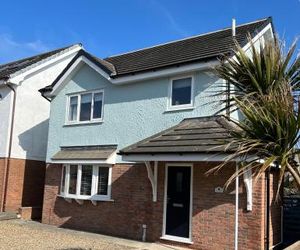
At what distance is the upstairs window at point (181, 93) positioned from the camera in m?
13.1

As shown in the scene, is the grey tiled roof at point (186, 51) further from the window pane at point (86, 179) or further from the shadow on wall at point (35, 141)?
the shadow on wall at point (35, 141)

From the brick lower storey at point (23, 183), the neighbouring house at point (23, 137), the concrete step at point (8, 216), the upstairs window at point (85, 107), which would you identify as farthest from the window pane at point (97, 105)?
the concrete step at point (8, 216)

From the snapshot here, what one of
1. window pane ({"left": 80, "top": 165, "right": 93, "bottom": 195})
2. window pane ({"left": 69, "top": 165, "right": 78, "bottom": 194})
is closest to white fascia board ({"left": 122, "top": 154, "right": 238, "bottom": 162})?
window pane ({"left": 80, "top": 165, "right": 93, "bottom": 195})

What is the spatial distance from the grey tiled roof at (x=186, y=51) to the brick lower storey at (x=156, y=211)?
3.51 m

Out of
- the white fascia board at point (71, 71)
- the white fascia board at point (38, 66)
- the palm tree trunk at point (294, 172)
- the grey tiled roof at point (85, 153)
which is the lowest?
the palm tree trunk at point (294, 172)

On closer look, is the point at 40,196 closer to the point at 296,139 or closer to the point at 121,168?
the point at 121,168

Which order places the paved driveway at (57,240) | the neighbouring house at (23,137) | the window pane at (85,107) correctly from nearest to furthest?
the paved driveway at (57,240)
the window pane at (85,107)
the neighbouring house at (23,137)

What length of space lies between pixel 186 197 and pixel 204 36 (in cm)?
716

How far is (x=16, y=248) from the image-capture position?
11336 millimetres

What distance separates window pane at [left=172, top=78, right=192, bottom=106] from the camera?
43.2 feet

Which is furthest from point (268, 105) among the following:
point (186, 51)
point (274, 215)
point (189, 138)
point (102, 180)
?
point (102, 180)

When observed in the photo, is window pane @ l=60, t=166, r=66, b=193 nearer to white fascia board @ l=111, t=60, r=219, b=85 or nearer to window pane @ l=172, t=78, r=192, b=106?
white fascia board @ l=111, t=60, r=219, b=85

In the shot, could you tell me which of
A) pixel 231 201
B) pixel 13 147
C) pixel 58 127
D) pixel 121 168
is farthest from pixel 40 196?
pixel 231 201

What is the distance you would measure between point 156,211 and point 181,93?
3943 millimetres
